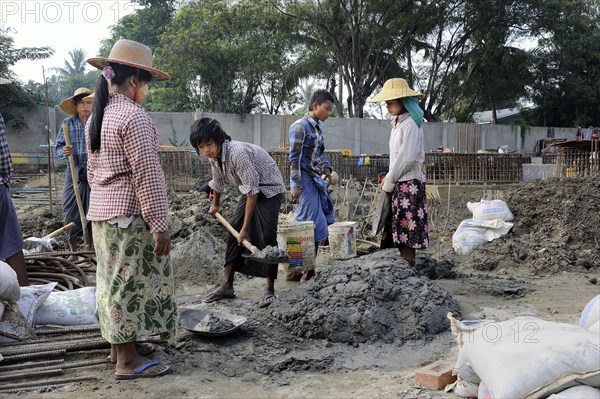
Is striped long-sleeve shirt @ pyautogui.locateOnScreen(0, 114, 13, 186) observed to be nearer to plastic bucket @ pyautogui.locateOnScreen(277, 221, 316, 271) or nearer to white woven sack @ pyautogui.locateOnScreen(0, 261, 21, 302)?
white woven sack @ pyautogui.locateOnScreen(0, 261, 21, 302)

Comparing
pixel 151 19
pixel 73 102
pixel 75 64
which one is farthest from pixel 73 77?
pixel 73 102

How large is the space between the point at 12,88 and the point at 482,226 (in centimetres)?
1763

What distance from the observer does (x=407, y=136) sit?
15.7 ft

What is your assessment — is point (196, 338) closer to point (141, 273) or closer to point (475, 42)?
point (141, 273)

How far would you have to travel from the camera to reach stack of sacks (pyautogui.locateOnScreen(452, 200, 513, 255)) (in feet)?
24.2

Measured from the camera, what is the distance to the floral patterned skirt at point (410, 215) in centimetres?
486

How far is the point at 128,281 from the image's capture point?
2934 millimetres

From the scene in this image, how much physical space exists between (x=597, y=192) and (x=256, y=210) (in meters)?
6.49

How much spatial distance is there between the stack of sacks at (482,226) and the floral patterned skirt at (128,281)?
513cm

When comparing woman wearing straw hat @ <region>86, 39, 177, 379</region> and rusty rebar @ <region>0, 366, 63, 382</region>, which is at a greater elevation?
woman wearing straw hat @ <region>86, 39, 177, 379</region>

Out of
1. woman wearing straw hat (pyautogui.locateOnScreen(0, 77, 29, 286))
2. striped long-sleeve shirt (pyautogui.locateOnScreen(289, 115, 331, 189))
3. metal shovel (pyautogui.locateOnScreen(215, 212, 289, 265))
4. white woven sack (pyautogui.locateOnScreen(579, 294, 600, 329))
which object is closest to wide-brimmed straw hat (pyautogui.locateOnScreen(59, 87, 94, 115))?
woman wearing straw hat (pyautogui.locateOnScreen(0, 77, 29, 286))

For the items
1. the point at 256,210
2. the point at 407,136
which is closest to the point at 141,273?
the point at 256,210

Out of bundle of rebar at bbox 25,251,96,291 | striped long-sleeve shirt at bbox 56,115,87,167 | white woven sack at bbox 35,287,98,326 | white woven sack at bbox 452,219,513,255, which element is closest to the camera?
white woven sack at bbox 35,287,98,326

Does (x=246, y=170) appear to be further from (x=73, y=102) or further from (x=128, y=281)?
(x=73, y=102)
